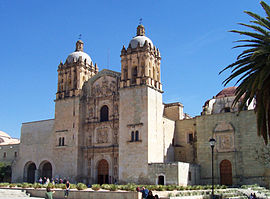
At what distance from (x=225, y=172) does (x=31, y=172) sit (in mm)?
24570

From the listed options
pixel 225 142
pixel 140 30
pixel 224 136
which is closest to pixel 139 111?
pixel 224 136

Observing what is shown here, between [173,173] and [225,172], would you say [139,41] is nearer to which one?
[173,173]

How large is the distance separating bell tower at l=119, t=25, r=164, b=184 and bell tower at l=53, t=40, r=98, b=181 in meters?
6.46

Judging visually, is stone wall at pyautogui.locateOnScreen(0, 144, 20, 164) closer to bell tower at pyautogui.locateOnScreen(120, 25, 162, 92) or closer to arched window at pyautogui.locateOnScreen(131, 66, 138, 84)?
bell tower at pyautogui.locateOnScreen(120, 25, 162, 92)

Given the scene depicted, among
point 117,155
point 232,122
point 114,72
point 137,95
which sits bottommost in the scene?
point 117,155

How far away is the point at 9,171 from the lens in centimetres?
4934

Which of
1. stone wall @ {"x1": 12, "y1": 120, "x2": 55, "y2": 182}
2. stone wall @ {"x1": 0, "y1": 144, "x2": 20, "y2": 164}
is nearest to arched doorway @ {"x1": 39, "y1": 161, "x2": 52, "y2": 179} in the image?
stone wall @ {"x1": 12, "y1": 120, "x2": 55, "y2": 182}

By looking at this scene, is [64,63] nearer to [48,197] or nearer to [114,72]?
[114,72]

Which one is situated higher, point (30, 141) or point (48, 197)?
point (30, 141)

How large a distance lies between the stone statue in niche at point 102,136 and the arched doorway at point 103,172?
2.22 meters

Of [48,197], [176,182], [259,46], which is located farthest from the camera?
[176,182]

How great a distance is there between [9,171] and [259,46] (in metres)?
41.5

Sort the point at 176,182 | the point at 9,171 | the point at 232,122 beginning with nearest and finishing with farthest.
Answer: the point at 176,182, the point at 232,122, the point at 9,171

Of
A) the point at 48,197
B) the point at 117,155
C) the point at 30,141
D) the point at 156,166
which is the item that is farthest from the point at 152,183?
the point at 48,197
